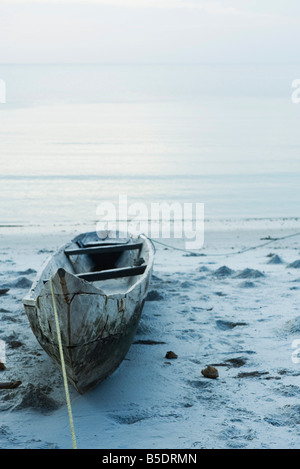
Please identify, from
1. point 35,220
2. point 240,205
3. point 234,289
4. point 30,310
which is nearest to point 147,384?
point 30,310

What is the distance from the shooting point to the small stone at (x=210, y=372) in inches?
193

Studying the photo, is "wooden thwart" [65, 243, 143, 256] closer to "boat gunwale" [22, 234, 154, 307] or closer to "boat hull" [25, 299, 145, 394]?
"boat gunwale" [22, 234, 154, 307]

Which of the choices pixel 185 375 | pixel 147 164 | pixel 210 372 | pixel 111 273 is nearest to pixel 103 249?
pixel 111 273

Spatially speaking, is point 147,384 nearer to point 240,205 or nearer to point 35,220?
point 35,220

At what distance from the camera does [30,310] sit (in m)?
4.70

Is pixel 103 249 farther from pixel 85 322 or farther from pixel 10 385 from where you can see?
pixel 85 322

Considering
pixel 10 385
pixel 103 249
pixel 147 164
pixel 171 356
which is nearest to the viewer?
pixel 10 385

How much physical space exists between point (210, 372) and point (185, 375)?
226 millimetres

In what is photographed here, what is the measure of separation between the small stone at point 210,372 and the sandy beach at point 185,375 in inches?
2.1

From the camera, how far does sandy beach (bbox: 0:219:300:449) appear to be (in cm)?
402
